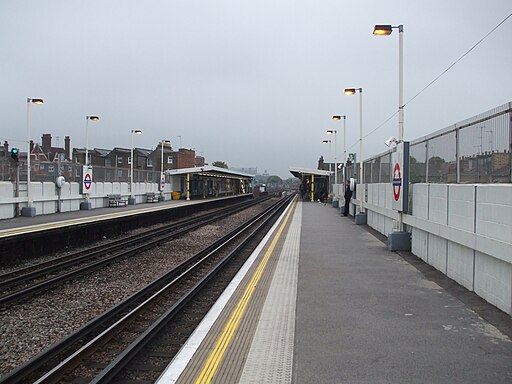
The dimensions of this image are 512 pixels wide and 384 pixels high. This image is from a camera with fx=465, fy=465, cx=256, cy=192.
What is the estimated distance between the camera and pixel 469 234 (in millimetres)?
7059

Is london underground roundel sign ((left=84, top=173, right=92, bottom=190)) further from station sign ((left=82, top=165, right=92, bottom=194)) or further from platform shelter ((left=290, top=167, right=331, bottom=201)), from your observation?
platform shelter ((left=290, top=167, right=331, bottom=201))

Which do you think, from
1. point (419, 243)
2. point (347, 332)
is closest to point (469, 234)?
point (347, 332)

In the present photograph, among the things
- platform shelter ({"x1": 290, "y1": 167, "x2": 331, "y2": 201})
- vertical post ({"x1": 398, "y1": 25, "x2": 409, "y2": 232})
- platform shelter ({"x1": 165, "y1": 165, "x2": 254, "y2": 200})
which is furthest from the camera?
platform shelter ({"x1": 290, "y1": 167, "x2": 331, "y2": 201})

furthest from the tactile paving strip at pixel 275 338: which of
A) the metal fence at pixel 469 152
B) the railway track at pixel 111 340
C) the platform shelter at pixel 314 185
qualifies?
the platform shelter at pixel 314 185

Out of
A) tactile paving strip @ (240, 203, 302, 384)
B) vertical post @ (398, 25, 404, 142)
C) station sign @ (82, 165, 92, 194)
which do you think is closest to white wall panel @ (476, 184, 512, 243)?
tactile paving strip @ (240, 203, 302, 384)

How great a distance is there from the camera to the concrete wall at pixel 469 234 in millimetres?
5977

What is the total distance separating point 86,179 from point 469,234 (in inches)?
1007

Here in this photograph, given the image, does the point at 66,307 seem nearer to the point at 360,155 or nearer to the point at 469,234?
the point at 469,234

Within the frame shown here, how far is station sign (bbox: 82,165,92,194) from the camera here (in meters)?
28.5

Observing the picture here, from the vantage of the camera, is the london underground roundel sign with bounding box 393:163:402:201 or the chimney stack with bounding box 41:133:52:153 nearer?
the london underground roundel sign with bounding box 393:163:402:201

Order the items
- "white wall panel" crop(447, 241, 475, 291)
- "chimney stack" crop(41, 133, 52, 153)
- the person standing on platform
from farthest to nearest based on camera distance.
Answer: "chimney stack" crop(41, 133, 52, 153) → the person standing on platform → "white wall panel" crop(447, 241, 475, 291)

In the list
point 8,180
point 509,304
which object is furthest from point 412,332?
point 8,180

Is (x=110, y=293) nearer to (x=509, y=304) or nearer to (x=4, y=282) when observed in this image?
(x=4, y=282)

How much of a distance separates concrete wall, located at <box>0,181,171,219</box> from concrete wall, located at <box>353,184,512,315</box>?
19.0m
